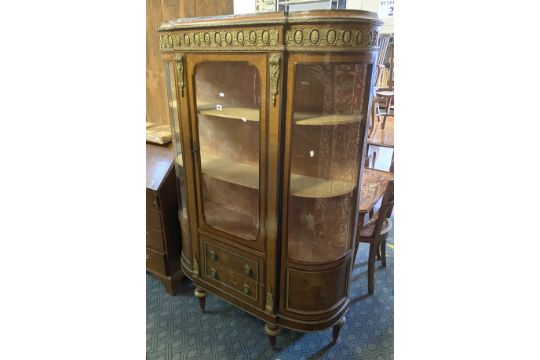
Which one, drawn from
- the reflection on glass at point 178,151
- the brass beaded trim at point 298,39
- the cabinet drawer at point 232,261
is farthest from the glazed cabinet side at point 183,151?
the brass beaded trim at point 298,39

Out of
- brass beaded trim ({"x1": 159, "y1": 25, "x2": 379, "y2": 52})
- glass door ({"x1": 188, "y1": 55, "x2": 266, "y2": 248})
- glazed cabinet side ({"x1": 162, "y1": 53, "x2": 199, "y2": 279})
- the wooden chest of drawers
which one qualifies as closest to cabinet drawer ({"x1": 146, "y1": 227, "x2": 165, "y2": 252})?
the wooden chest of drawers

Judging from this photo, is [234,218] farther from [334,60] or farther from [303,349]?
[334,60]

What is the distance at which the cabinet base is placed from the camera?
1.96 m

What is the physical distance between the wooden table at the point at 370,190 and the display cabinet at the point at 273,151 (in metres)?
0.33

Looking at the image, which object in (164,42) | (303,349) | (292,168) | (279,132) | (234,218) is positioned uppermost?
(164,42)

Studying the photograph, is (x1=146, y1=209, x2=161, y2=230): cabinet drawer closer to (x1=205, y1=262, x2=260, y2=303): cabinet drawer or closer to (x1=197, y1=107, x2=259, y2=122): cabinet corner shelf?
(x1=205, y1=262, x2=260, y2=303): cabinet drawer

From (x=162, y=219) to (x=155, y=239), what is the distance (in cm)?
15

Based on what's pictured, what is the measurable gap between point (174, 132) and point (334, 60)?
878 mm

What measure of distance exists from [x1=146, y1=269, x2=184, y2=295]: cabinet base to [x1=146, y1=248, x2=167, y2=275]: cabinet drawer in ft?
0.11

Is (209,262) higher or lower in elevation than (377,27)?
lower

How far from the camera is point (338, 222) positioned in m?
1.41

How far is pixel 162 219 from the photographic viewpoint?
183 cm

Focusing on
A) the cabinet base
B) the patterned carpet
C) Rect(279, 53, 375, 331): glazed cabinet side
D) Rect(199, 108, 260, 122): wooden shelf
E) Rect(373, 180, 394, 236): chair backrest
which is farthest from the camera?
the cabinet base
